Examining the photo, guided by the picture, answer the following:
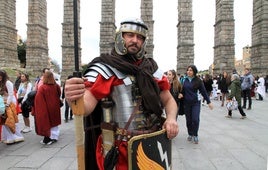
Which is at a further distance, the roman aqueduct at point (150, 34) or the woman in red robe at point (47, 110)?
the roman aqueduct at point (150, 34)

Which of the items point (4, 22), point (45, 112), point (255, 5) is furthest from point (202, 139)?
point (4, 22)

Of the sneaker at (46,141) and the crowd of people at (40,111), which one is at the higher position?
the crowd of people at (40,111)

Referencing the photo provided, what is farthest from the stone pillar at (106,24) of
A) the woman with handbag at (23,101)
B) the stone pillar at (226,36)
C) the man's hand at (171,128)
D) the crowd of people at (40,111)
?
the man's hand at (171,128)

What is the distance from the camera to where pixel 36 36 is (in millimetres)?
26297

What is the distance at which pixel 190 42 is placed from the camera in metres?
25.8

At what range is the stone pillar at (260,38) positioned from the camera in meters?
23.6

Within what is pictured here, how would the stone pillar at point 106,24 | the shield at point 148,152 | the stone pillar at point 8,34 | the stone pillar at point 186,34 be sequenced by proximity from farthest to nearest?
1. the stone pillar at point 8,34
2. the stone pillar at point 106,24
3. the stone pillar at point 186,34
4. the shield at point 148,152

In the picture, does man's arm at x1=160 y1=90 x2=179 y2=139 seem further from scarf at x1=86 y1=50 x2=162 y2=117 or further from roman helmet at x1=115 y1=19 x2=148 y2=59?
roman helmet at x1=115 y1=19 x2=148 y2=59

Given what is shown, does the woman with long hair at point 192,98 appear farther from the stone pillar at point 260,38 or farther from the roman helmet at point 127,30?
the stone pillar at point 260,38

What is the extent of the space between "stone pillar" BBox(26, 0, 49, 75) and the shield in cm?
2590

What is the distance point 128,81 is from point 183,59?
23.9m

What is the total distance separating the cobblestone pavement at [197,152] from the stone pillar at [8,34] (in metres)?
21.3

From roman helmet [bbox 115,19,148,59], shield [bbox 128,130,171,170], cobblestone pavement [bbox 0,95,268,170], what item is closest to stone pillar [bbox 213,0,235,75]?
cobblestone pavement [bbox 0,95,268,170]

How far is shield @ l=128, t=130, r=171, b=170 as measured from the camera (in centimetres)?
224
